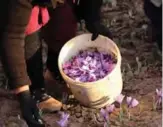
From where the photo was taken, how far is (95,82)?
241 centimetres

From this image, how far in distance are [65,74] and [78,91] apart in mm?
101

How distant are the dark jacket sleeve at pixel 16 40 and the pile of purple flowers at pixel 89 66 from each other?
34cm

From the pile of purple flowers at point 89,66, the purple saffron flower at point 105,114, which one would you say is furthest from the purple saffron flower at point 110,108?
the pile of purple flowers at point 89,66

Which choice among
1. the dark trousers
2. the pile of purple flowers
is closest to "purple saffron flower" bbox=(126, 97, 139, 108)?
the pile of purple flowers

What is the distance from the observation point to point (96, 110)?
260 cm

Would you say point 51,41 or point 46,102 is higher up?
point 51,41

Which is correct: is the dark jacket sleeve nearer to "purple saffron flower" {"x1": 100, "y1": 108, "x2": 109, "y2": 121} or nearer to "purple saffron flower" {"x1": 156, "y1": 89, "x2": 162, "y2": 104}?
"purple saffron flower" {"x1": 100, "y1": 108, "x2": 109, "y2": 121}

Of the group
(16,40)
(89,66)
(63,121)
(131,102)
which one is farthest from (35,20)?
(131,102)

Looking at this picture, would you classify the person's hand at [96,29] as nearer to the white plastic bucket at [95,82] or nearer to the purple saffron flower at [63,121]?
the white plastic bucket at [95,82]

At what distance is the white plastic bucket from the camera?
8.00 feet

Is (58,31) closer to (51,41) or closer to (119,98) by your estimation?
(51,41)

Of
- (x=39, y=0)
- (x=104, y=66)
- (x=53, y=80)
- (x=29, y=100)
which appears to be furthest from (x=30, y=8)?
(x=53, y=80)

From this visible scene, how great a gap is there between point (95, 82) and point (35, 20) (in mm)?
376

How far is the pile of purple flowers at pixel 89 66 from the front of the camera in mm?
2508
